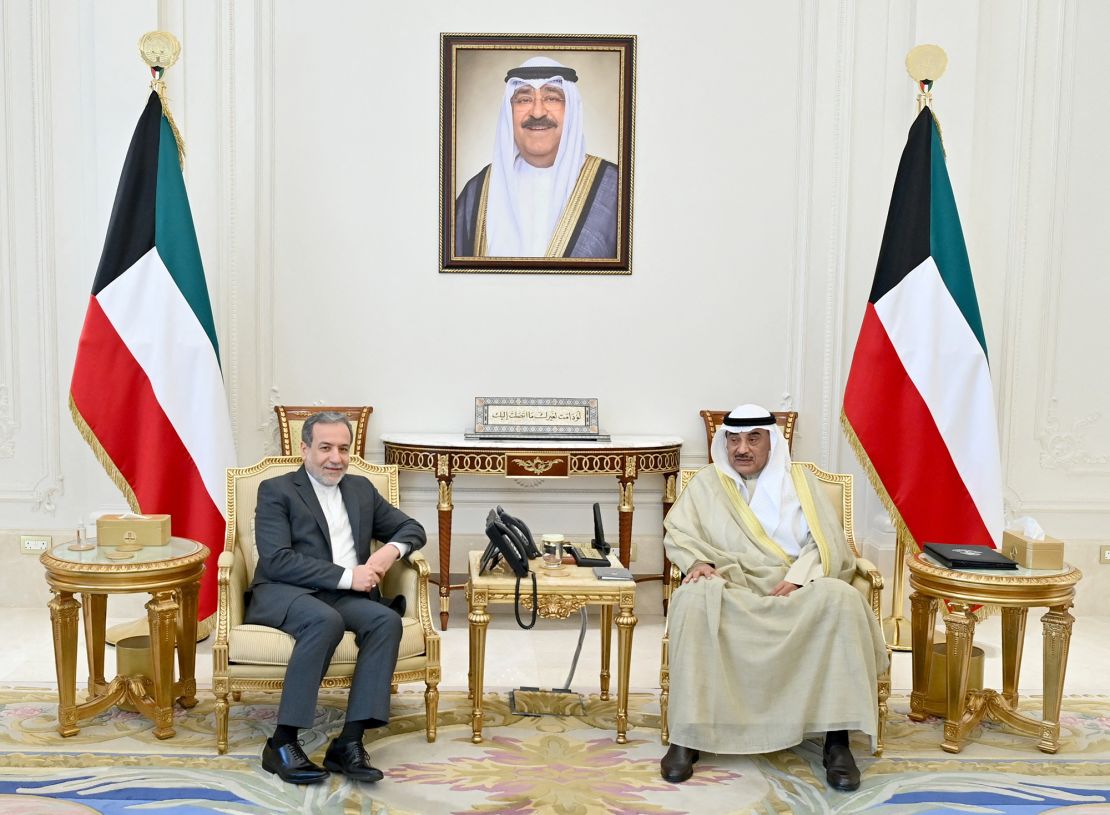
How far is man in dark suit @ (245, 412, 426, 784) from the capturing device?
11.4 ft

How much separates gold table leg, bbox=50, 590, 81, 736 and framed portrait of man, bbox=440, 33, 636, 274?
286 centimetres

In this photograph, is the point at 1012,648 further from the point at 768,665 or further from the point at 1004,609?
the point at 768,665

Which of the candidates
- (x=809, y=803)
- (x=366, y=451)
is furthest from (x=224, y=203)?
(x=809, y=803)

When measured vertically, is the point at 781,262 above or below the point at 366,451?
above

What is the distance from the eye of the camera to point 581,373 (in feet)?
19.5

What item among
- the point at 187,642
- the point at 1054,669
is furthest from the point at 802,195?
the point at 187,642

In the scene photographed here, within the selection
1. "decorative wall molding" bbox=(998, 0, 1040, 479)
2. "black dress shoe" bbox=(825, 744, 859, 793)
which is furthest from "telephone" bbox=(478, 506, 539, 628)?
"decorative wall molding" bbox=(998, 0, 1040, 479)

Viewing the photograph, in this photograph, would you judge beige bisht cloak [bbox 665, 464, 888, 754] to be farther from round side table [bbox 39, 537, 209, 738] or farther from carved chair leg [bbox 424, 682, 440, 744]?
round side table [bbox 39, 537, 209, 738]

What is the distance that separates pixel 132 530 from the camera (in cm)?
396

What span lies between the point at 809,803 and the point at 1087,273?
392 centimetres

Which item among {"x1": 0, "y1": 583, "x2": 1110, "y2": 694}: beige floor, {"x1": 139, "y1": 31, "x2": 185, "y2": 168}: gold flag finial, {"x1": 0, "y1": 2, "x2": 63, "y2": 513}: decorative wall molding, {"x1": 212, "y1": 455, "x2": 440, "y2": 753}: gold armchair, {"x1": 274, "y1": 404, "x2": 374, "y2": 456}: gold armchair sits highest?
{"x1": 139, "y1": 31, "x2": 185, "y2": 168}: gold flag finial

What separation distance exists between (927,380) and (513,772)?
9.17 ft

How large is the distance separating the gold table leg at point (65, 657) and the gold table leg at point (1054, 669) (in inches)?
143

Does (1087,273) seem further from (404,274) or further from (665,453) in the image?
(404,274)
